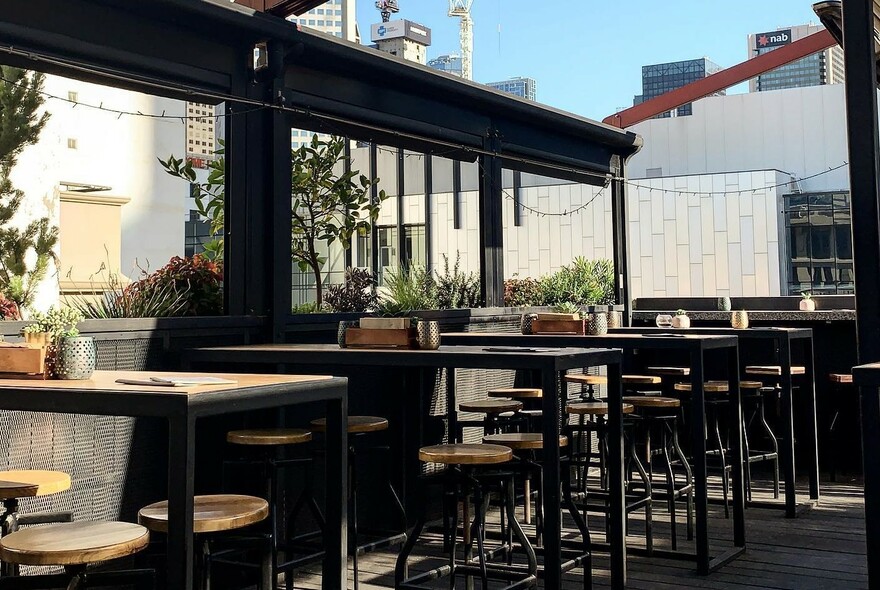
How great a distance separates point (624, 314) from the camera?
810cm

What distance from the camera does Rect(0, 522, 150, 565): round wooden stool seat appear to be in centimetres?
220

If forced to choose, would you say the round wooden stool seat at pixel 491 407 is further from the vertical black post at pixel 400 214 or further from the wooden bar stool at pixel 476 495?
the vertical black post at pixel 400 214

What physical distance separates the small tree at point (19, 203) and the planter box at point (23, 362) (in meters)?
0.88

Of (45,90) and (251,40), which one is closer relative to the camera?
(45,90)

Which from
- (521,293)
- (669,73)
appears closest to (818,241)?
(521,293)

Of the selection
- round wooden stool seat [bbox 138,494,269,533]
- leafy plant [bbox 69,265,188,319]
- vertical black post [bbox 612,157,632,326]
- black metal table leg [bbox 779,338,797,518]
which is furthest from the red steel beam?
round wooden stool seat [bbox 138,494,269,533]

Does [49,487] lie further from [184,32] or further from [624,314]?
[624,314]

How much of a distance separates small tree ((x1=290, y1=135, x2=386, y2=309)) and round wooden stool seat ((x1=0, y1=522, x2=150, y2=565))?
8.66 ft

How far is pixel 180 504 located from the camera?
2168mm

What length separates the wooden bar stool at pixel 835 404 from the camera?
6.71 m

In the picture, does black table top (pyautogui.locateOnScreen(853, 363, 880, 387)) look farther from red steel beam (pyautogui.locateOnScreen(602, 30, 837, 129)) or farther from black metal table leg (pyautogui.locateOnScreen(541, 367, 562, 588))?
red steel beam (pyautogui.locateOnScreen(602, 30, 837, 129))

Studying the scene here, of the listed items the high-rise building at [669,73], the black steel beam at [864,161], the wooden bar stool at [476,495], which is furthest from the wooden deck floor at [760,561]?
the high-rise building at [669,73]

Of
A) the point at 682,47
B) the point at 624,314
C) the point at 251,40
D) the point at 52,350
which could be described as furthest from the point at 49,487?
the point at 682,47

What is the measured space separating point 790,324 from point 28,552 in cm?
662
